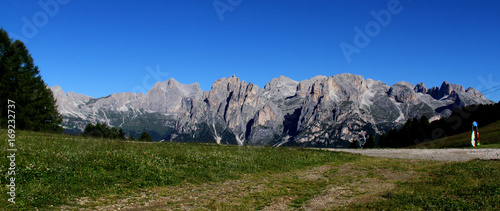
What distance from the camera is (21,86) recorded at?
41.8m

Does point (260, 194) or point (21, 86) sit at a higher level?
point (21, 86)

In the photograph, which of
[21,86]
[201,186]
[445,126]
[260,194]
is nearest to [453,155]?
[260,194]

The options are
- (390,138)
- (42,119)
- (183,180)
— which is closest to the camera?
(183,180)

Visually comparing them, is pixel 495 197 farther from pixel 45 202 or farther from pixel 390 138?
pixel 390 138

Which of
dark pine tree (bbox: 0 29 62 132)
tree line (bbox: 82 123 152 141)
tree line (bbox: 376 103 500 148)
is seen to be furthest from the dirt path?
tree line (bbox: 376 103 500 148)

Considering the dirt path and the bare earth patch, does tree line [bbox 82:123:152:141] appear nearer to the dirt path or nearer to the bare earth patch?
the bare earth patch

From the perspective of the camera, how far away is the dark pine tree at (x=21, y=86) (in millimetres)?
41344

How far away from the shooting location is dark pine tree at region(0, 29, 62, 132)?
41.3m

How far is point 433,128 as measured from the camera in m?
111

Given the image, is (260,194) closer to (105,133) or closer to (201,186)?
(201,186)

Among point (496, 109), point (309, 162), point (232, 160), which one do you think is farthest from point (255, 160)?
point (496, 109)

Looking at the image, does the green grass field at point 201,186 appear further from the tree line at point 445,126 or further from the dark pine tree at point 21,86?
the tree line at point 445,126

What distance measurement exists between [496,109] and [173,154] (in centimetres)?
12502

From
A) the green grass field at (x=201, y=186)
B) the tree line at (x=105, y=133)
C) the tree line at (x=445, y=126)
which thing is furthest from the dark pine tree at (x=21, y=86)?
the tree line at (x=445, y=126)
